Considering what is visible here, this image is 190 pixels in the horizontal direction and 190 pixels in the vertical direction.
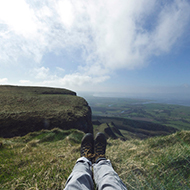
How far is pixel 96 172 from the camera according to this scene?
247 centimetres

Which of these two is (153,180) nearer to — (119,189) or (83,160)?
(119,189)

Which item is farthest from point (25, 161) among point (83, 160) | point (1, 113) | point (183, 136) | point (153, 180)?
point (1, 113)

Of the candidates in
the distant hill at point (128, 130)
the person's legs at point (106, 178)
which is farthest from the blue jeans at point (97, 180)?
the distant hill at point (128, 130)

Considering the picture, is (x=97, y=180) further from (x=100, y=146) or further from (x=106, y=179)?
(x=100, y=146)

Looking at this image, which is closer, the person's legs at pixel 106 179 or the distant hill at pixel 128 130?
the person's legs at pixel 106 179

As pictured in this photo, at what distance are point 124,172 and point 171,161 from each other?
1.24 m

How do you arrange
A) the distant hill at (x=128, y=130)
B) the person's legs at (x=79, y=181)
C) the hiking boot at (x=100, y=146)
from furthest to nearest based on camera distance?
the distant hill at (x=128, y=130)
the hiking boot at (x=100, y=146)
the person's legs at (x=79, y=181)

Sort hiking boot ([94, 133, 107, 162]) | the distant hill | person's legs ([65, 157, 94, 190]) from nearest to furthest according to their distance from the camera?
person's legs ([65, 157, 94, 190])
hiking boot ([94, 133, 107, 162])
the distant hill

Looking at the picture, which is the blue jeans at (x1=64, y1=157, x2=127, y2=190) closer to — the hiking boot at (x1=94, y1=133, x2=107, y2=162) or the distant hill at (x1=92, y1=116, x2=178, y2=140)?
→ the hiking boot at (x1=94, y1=133, x2=107, y2=162)

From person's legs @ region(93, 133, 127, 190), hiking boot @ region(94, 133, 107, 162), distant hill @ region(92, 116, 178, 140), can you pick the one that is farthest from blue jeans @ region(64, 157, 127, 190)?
distant hill @ region(92, 116, 178, 140)

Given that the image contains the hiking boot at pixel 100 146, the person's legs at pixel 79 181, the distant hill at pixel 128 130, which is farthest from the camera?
the distant hill at pixel 128 130

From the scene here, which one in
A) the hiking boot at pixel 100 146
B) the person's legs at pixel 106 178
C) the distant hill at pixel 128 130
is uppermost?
the person's legs at pixel 106 178

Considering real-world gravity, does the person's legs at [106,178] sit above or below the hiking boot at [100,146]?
above

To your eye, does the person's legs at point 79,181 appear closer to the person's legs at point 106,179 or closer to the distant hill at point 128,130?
the person's legs at point 106,179
